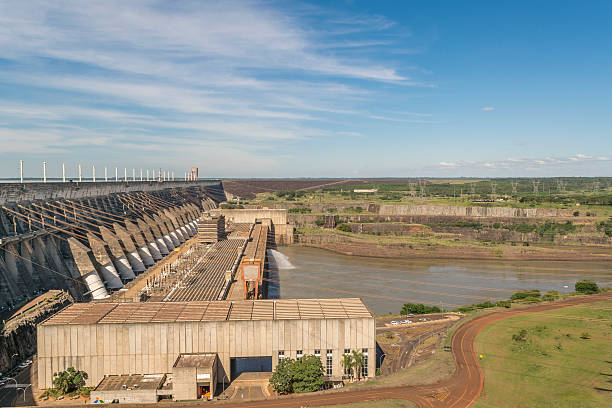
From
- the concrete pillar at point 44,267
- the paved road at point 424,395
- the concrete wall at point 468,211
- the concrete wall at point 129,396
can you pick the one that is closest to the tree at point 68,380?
the concrete wall at point 129,396

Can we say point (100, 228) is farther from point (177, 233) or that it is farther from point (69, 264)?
point (177, 233)

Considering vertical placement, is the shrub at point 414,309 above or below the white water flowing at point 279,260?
above

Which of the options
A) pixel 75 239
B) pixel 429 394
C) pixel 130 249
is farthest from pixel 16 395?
pixel 130 249

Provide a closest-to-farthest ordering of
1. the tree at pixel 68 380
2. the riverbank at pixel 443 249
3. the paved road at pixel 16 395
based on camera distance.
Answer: the paved road at pixel 16 395
the tree at pixel 68 380
the riverbank at pixel 443 249

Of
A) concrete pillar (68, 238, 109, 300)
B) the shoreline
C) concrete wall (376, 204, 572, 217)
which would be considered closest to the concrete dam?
concrete pillar (68, 238, 109, 300)

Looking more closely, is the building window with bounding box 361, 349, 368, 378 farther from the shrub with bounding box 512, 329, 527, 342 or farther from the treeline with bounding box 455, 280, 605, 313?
the treeline with bounding box 455, 280, 605, 313

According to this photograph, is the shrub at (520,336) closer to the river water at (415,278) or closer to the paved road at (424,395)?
the paved road at (424,395)

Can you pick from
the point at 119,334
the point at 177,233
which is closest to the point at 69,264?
the point at 119,334
